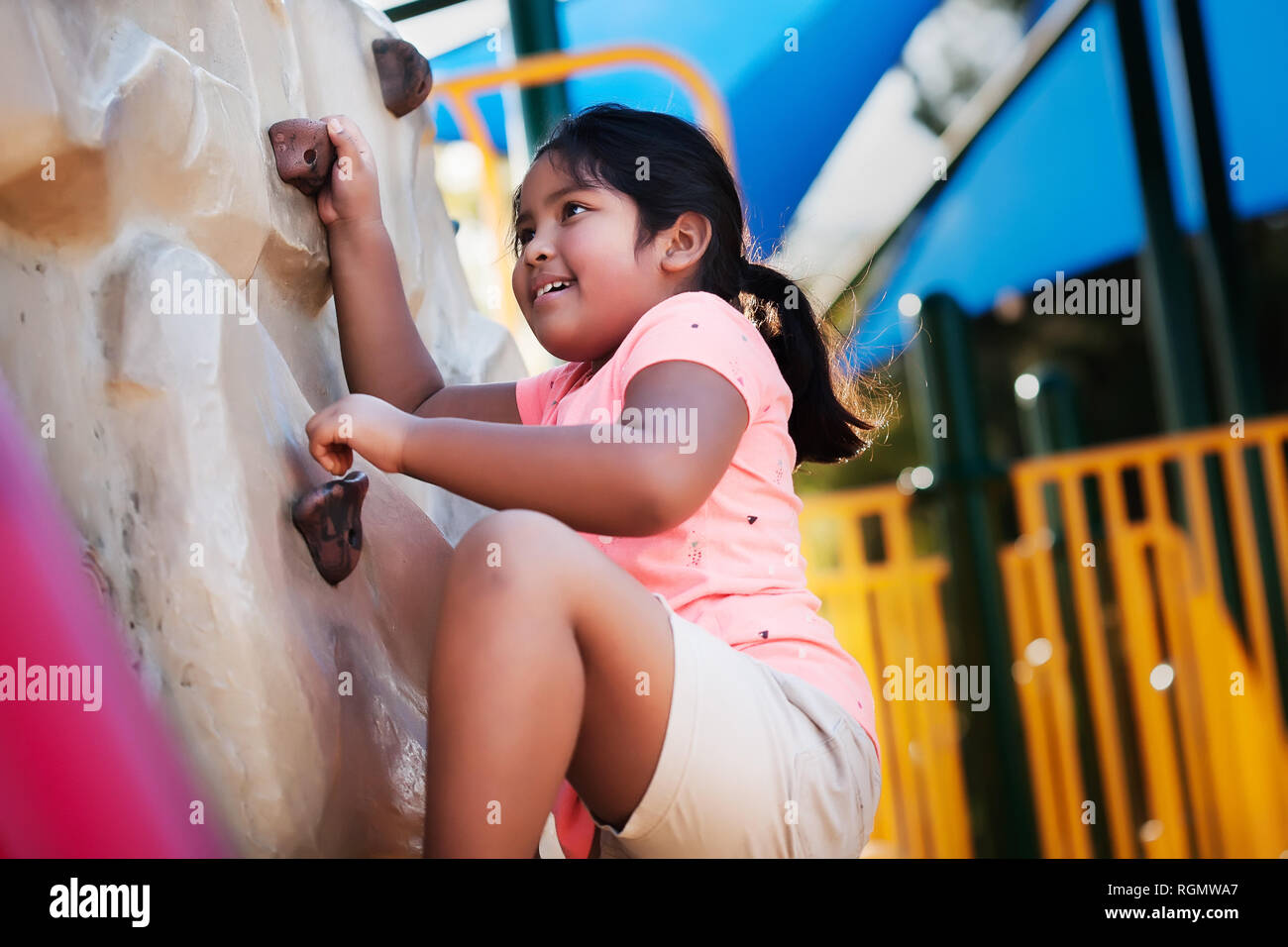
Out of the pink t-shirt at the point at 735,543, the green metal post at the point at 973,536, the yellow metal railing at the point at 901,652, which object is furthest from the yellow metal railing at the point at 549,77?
the pink t-shirt at the point at 735,543

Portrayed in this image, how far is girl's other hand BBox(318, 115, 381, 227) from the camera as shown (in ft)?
4.03

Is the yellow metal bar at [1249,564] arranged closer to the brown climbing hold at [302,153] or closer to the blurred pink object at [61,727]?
the brown climbing hold at [302,153]

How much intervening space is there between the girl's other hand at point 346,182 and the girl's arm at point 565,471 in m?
0.34

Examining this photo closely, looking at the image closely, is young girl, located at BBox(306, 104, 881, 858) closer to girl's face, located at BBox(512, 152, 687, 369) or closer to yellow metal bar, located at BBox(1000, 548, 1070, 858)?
girl's face, located at BBox(512, 152, 687, 369)

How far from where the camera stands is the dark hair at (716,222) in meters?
1.27

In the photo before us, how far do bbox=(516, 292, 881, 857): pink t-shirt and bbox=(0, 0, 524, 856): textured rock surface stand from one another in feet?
0.72

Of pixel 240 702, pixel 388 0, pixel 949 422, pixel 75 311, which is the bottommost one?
pixel 240 702

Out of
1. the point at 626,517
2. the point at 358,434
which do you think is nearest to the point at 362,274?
the point at 358,434

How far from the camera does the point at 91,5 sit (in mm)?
928

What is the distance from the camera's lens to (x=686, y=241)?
1.29 meters
